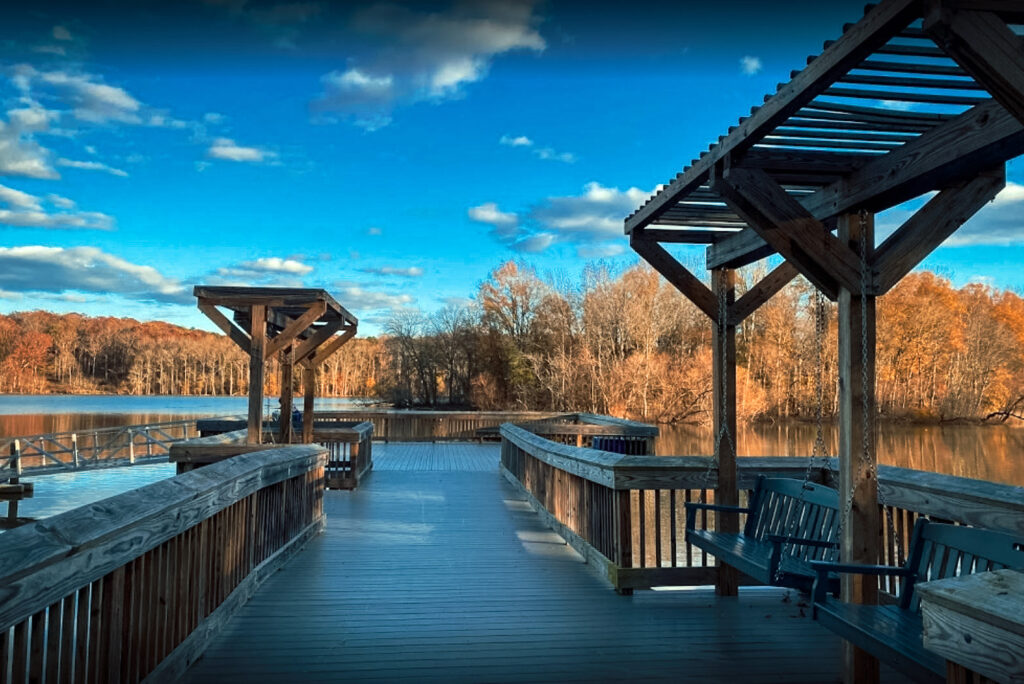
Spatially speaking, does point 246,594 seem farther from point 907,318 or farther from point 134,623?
point 907,318

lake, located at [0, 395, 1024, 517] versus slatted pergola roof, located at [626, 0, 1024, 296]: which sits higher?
slatted pergola roof, located at [626, 0, 1024, 296]

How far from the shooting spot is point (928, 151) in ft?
10.6

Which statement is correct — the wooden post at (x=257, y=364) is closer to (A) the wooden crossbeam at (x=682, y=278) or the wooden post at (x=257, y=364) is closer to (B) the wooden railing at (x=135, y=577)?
(B) the wooden railing at (x=135, y=577)

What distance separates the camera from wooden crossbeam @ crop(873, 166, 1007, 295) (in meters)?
3.22

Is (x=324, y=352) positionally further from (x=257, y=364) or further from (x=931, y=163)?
(x=931, y=163)

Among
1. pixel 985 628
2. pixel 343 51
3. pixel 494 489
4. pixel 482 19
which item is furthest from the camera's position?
pixel 494 489

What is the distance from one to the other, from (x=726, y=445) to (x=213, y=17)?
544 cm

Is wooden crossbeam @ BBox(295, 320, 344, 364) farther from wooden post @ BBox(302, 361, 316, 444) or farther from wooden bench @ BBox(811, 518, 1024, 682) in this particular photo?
wooden bench @ BBox(811, 518, 1024, 682)

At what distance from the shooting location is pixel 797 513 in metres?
4.23

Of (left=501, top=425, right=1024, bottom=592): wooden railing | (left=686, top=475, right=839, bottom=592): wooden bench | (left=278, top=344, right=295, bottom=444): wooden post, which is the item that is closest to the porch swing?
(left=686, top=475, right=839, bottom=592): wooden bench

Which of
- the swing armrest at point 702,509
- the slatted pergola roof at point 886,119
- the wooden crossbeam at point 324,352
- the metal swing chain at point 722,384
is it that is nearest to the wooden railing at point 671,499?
the metal swing chain at point 722,384

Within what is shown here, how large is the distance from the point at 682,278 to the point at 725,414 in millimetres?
963

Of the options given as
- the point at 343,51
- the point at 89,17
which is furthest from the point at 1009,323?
the point at 89,17

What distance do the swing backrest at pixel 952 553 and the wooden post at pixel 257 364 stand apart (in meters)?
7.30
